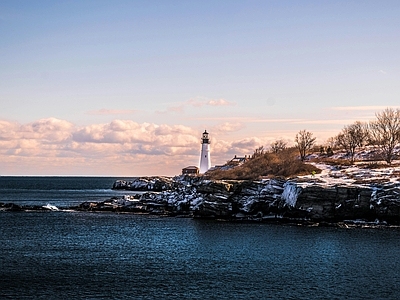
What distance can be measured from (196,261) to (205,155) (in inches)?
5128

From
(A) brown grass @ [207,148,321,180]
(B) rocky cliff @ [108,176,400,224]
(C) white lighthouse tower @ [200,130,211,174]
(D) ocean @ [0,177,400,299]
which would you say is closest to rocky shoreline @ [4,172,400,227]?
(B) rocky cliff @ [108,176,400,224]

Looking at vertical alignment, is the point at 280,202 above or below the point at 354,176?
below

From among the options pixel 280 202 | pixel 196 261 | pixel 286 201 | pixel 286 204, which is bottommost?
pixel 196 261

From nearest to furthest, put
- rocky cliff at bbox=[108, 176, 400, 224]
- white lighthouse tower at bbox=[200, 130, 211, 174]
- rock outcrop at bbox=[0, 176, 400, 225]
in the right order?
1. rocky cliff at bbox=[108, 176, 400, 224]
2. rock outcrop at bbox=[0, 176, 400, 225]
3. white lighthouse tower at bbox=[200, 130, 211, 174]

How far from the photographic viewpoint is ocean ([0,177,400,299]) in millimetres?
42688

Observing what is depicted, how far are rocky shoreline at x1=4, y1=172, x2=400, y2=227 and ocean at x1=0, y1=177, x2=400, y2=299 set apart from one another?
23.8 ft

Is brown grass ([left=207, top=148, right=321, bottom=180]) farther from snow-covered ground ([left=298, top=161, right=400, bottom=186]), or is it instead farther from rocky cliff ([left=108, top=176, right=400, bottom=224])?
rocky cliff ([left=108, top=176, right=400, bottom=224])

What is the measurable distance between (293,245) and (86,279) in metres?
27.6

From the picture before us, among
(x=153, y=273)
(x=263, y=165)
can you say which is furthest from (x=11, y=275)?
(x=263, y=165)

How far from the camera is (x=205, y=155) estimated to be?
606 feet

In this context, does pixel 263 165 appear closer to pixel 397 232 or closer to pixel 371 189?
pixel 371 189

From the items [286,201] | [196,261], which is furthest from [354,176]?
[196,261]

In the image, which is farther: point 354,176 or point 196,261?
point 354,176

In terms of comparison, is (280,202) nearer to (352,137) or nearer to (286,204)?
(286,204)
